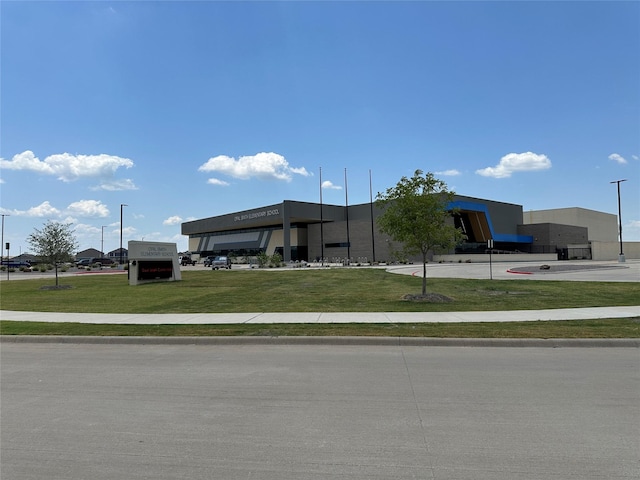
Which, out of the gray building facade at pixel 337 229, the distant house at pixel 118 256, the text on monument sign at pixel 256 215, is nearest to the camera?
the gray building facade at pixel 337 229

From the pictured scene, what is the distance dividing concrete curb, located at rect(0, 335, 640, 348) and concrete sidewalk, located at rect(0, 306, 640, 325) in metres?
1.81

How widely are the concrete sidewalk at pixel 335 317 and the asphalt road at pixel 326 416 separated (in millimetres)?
3133

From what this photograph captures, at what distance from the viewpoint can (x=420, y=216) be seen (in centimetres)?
1588

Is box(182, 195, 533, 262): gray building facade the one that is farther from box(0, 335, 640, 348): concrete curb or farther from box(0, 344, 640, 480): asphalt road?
box(0, 344, 640, 480): asphalt road

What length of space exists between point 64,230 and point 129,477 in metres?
26.8

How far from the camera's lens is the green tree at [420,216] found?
52.1 ft

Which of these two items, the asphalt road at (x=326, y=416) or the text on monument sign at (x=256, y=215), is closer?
the asphalt road at (x=326, y=416)

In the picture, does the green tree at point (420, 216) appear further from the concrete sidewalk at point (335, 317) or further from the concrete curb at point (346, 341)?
the concrete curb at point (346, 341)

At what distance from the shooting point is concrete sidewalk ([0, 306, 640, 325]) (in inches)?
442

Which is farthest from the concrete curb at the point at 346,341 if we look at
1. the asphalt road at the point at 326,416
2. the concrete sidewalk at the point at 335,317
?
the concrete sidewalk at the point at 335,317

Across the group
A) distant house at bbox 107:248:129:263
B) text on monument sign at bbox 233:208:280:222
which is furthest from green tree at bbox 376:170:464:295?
distant house at bbox 107:248:129:263

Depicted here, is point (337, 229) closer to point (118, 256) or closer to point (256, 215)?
point (256, 215)

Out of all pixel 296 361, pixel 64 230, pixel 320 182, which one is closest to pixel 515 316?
pixel 296 361

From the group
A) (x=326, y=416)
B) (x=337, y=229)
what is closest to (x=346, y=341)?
(x=326, y=416)
